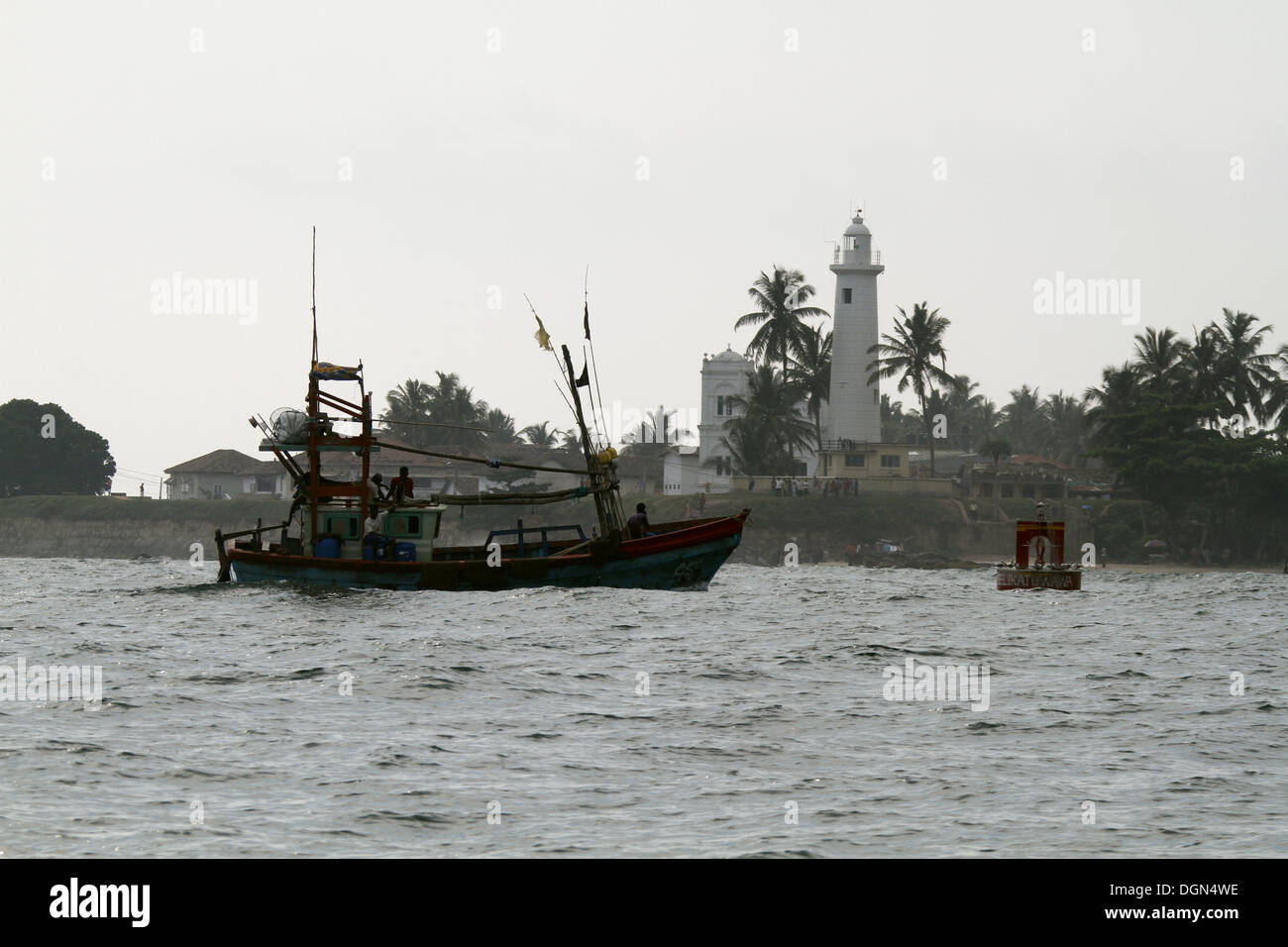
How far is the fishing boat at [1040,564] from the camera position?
1943 inches

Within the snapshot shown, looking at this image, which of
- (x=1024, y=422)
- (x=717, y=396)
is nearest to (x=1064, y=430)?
(x=1024, y=422)

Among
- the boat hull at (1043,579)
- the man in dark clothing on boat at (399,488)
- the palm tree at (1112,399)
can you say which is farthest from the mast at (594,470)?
the palm tree at (1112,399)

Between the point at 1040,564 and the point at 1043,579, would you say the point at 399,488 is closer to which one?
the point at 1043,579

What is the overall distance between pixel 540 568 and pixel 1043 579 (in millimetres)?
20640

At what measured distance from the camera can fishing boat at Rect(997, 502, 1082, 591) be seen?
49.3m

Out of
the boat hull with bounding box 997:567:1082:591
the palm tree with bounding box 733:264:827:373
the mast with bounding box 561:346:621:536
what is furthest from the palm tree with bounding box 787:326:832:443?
the mast with bounding box 561:346:621:536

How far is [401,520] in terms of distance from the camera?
36.2 metres

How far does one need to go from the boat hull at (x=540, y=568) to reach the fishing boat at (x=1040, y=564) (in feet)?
51.6

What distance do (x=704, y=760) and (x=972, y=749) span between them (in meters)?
2.66

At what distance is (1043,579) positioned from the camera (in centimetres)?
4941

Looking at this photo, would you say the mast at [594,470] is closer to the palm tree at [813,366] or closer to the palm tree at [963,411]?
the palm tree at [813,366]

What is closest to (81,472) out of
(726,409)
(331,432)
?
(726,409)
